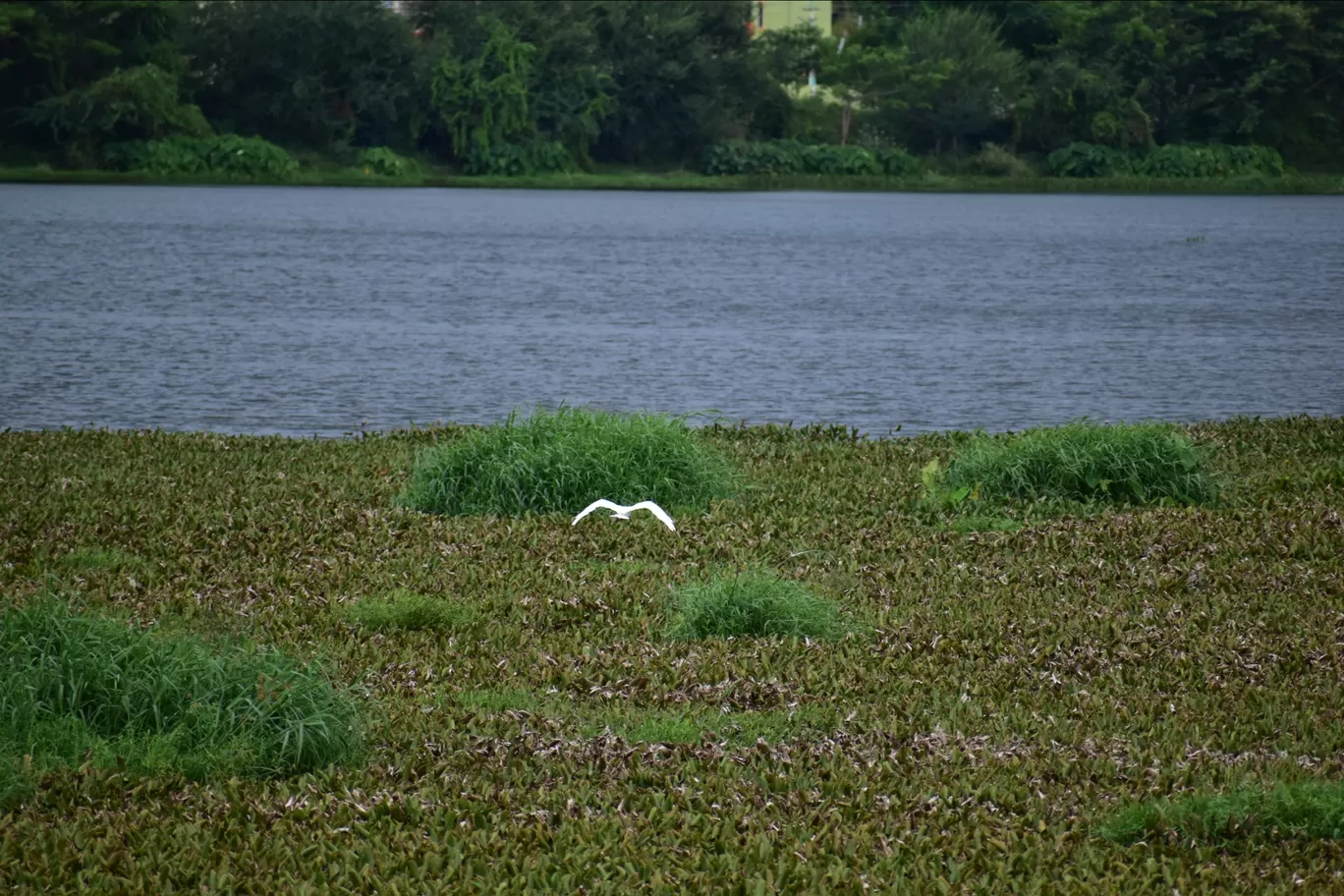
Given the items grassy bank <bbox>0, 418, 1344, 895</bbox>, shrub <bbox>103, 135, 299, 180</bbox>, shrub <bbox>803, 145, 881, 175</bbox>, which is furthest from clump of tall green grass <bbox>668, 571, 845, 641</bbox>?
shrub <bbox>803, 145, 881, 175</bbox>

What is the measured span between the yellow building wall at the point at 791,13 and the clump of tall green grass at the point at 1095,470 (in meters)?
143

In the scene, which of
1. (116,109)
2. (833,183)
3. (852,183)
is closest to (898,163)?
(852,183)

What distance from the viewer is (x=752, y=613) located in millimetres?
10766

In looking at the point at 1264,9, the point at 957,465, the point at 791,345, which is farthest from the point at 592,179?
the point at 957,465

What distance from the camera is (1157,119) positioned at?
130625 millimetres

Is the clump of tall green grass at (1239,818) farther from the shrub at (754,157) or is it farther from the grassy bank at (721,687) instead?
the shrub at (754,157)

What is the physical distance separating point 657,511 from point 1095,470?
4.10m

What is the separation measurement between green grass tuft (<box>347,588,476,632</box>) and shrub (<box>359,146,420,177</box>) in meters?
116

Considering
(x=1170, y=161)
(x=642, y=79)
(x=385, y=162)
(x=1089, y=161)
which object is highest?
(x=642, y=79)

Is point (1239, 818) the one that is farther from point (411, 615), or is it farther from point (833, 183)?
point (833, 183)

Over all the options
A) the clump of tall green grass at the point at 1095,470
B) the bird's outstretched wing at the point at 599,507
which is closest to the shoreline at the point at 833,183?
the clump of tall green grass at the point at 1095,470

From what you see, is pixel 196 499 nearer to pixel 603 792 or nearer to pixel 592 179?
pixel 603 792

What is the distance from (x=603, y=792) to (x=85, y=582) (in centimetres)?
518

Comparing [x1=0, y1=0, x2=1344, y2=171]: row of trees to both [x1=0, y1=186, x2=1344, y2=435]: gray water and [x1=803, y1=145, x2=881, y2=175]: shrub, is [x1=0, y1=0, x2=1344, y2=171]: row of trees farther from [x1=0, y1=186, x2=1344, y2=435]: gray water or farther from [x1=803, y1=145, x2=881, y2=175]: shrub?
[x1=0, y1=186, x2=1344, y2=435]: gray water
